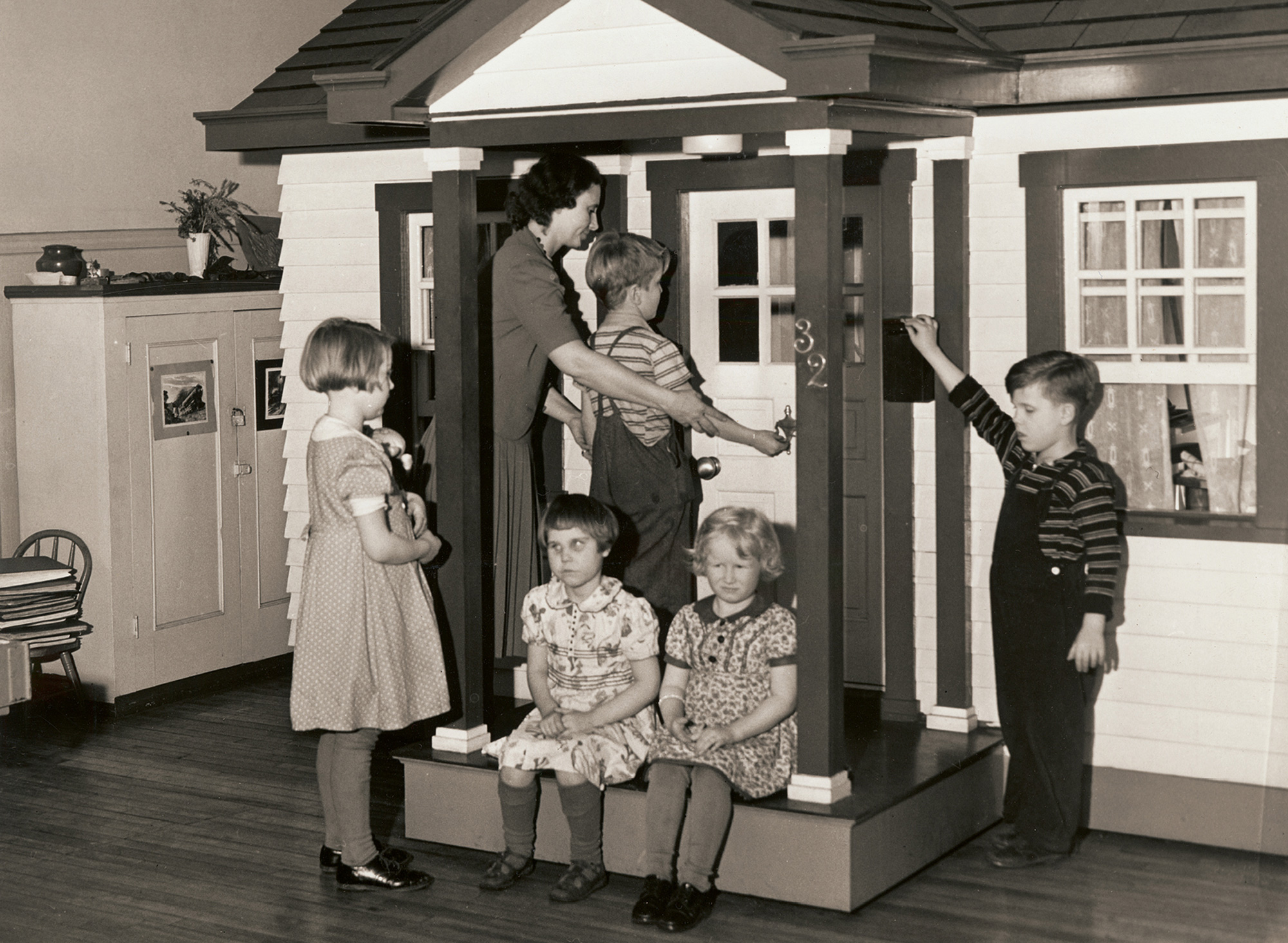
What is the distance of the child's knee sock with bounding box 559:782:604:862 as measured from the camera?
5109 mm

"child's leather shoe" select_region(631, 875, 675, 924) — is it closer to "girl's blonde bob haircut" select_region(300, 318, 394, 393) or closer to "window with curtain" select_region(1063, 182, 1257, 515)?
"girl's blonde bob haircut" select_region(300, 318, 394, 393)

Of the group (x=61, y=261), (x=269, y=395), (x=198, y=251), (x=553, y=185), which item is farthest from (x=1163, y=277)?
(x=61, y=261)

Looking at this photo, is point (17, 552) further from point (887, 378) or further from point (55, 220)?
point (887, 378)

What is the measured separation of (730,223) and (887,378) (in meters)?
0.98

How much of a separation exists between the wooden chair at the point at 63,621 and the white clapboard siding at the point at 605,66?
11.2 feet

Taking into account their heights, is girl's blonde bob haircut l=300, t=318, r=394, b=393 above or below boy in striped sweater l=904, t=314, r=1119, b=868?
above

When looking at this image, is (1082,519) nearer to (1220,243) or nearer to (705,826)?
(1220,243)

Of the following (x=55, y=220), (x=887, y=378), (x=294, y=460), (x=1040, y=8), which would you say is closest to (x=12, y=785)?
(x=294, y=460)

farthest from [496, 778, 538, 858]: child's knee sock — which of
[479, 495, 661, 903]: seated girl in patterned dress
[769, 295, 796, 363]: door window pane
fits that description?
[769, 295, 796, 363]: door window pane

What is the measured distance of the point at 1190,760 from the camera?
5.71 meters

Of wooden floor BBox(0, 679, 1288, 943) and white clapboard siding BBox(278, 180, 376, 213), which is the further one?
white clapboard siding BBox(278, 180, 376, 213)

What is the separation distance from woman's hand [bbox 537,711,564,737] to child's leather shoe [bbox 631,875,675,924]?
22.5 inches

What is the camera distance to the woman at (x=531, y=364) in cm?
552

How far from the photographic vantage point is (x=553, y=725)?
5.23 m
